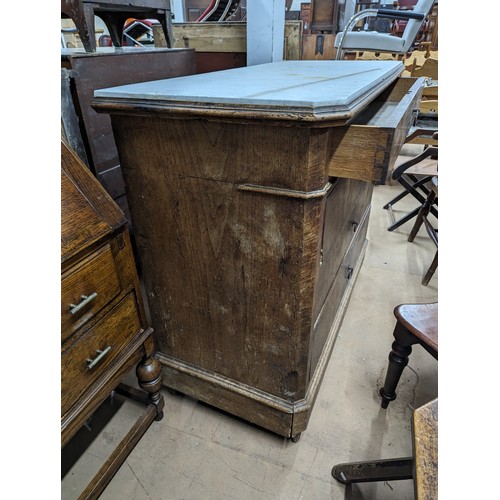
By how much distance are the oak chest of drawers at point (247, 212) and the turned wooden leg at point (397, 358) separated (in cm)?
24

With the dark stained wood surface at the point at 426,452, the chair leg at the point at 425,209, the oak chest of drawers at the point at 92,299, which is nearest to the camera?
the dark stained wood surface at the point at 426,452

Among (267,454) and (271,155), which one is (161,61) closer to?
(271,155)

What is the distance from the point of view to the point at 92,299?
2.69 feet

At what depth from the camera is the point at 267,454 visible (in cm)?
117

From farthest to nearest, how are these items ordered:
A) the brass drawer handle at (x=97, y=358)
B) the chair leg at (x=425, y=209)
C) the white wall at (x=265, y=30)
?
the chair leg at (x=425, y=209) → the white wall at (x=265, y=30) → the brass drawer handle at (x=97, y=358)

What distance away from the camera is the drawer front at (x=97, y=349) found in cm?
81

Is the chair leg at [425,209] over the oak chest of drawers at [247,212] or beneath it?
beneath

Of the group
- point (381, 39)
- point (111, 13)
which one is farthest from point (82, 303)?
point (381, 39)

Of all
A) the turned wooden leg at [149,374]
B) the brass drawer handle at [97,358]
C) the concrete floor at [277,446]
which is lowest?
the concrete floor at [277,446]

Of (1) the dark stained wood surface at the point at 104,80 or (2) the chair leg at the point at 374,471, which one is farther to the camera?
(1) the dark stained wood surface at the point at 104,80

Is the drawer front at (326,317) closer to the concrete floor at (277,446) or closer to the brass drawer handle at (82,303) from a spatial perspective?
the concrete floor at (277,446)

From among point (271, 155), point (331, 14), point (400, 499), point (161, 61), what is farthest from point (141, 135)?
point (331, 14)

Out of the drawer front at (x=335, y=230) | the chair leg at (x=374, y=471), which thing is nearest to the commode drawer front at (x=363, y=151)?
the drawer front at (x=335, y=230)

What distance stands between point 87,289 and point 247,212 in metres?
0.41
